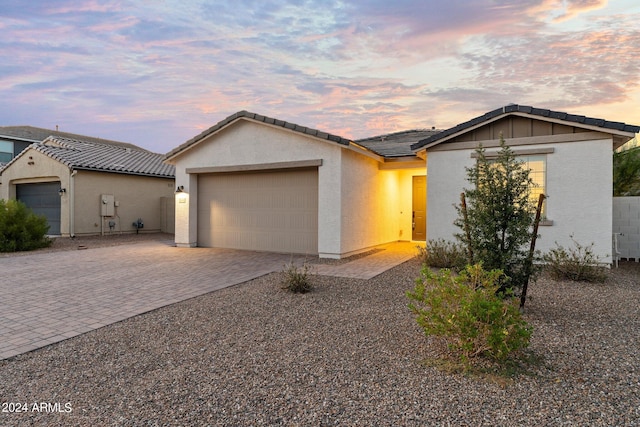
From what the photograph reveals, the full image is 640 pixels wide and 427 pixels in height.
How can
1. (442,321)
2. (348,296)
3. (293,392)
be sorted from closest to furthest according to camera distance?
(293,392), (442,321), (348,296)

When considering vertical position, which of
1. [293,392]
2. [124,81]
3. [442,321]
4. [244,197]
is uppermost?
[124,81]

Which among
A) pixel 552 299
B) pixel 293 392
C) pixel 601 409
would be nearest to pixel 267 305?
pixel 293 392

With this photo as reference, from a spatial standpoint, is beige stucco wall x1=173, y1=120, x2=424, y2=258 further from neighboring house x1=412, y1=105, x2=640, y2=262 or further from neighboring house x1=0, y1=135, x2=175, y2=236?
neighboring house x1=0, y1=135, x2=175, y2=236

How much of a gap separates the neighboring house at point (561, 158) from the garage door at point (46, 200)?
16888 mm

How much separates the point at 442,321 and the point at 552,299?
3262 mm

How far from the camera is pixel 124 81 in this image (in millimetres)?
14180

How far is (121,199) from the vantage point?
17250 millimetres

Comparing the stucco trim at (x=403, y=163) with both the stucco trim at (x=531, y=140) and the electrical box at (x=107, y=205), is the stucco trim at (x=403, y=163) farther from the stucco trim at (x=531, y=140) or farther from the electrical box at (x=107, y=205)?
the electrical box at (x=107, y=205)

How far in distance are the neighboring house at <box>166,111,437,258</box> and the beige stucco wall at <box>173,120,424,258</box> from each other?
29 mm

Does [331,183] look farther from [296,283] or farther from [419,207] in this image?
[419,207]

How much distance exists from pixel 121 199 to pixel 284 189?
10.3m

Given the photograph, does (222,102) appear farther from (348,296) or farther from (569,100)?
(569,100)

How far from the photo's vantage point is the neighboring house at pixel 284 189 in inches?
401

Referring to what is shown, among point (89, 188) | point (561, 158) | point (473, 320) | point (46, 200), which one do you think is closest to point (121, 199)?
point (89, 188)
